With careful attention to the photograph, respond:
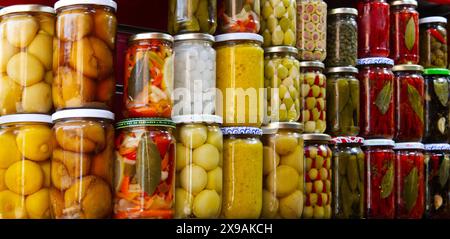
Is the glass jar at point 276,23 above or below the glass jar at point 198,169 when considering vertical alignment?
above

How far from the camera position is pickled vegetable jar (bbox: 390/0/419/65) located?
75.4 inches

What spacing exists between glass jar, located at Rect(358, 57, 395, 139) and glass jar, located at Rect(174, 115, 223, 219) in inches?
21.3

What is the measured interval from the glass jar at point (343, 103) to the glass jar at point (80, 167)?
68 centimetres

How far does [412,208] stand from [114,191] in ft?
2.94

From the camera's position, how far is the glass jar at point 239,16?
1.59 metres

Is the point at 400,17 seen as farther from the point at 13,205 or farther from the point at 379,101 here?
the point at 13,205

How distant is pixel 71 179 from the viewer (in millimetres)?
1334

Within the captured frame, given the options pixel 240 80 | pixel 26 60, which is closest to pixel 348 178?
pixel 240 80

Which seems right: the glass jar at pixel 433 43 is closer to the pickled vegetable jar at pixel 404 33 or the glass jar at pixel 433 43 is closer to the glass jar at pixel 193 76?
the pickled vegetable jar at pixel 404 33

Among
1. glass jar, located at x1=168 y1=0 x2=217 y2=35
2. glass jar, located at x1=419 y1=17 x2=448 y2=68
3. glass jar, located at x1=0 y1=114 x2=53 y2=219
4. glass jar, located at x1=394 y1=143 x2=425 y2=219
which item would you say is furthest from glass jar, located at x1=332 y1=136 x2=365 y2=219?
glass jar, located at x1=0 y1=114 x2=53 y2=219

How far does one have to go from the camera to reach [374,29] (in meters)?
1.87

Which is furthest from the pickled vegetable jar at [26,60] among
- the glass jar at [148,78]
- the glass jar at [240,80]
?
the glass jar at [240,80]
